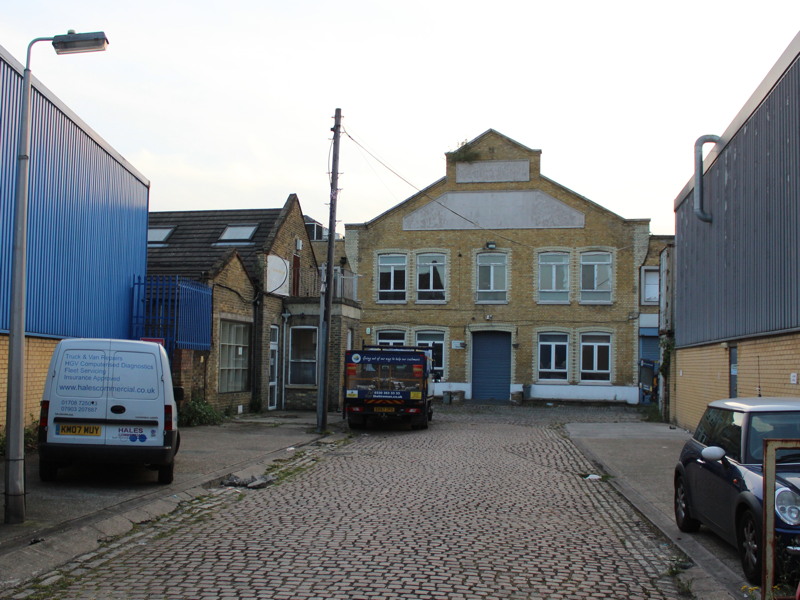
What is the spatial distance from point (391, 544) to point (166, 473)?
4.47m

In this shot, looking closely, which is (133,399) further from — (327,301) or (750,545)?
(327,301)

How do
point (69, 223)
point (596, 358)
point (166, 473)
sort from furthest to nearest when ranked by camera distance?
1. point (596, 358)
2. point (69, 223)
3. point (166, 473)

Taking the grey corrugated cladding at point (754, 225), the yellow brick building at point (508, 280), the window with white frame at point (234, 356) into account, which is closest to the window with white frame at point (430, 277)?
the yellow brick building at point (508, 280)

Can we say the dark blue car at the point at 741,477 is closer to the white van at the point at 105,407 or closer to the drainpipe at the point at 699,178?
the white van at the point at 105,407

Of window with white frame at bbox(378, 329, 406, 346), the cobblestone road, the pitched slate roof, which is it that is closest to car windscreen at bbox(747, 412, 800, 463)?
the cobblestone road

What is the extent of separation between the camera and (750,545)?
663 cm

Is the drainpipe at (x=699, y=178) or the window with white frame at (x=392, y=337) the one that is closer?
the drainpipe at (x=699, y=178)

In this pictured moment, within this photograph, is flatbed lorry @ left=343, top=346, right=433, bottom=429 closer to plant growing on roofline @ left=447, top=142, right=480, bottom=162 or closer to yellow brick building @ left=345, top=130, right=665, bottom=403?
yellow brick building @ left=345, top=130, right=665, bottom=403

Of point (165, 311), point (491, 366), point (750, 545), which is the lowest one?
point (750, 545)

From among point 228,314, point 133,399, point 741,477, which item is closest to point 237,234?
point 228,314

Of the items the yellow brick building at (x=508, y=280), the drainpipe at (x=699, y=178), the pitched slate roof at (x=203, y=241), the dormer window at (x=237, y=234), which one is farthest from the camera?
the yellow brick building at (x=508, y=280)

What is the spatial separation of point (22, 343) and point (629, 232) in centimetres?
3108

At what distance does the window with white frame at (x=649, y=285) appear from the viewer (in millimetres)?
35375

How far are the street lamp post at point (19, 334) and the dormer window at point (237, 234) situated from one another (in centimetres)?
1772
